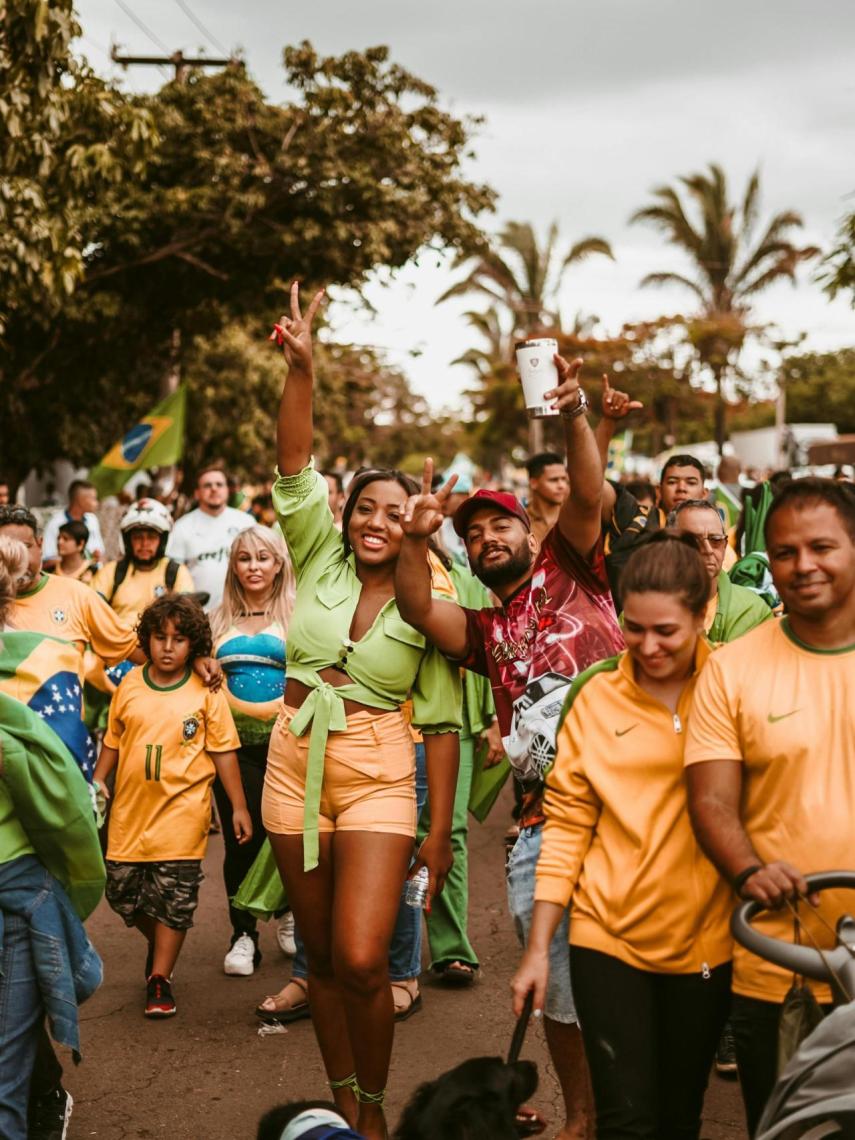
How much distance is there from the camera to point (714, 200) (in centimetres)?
4034

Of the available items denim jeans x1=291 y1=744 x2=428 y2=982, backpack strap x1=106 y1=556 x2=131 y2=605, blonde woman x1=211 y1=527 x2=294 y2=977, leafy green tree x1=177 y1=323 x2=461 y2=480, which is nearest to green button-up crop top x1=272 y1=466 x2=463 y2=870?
denim jeans x1=291 y1=744 x2=428 y2=982

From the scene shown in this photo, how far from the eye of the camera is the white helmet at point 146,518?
8.13 metres

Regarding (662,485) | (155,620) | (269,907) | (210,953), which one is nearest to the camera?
(269,907)

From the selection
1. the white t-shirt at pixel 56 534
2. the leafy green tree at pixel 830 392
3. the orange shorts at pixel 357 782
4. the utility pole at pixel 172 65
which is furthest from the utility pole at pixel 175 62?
the leafy green tree at pixel 830 392

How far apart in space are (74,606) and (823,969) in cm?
411

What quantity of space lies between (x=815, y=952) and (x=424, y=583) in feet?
5.29

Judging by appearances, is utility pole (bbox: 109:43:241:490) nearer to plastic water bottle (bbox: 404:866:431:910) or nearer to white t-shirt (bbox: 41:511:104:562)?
white t-shirt (bbox: 41:511:104:562)

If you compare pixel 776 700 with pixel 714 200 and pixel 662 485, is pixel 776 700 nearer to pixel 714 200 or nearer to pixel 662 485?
pixel 662 485

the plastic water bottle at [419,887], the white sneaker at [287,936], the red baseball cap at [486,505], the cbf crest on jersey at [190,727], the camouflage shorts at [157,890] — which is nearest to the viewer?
the red baseball cap at [486,505]

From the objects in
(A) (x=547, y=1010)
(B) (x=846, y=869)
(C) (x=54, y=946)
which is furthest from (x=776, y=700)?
(C) (x=54, y=946)

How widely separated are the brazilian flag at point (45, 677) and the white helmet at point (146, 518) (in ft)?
12.4

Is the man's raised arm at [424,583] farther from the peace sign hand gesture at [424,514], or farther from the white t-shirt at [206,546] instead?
the white t-shirt at [206,546]

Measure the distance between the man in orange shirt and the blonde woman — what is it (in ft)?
11.5

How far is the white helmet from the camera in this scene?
8.13 m
